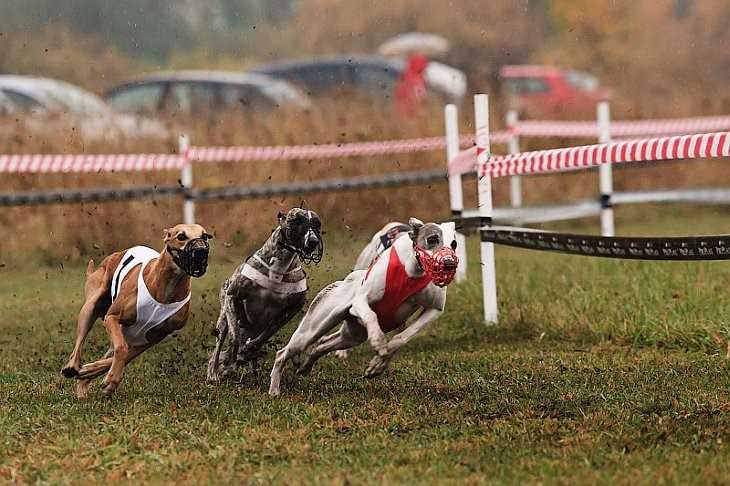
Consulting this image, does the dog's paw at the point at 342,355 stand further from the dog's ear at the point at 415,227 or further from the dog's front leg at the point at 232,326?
Result: the dog's ear at the point at 415,227

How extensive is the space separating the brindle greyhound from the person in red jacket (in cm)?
1039

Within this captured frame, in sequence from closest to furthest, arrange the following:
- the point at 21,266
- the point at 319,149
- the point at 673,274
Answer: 1. the point at 673,274
2. the point at 21,266
3. the point at 319,149

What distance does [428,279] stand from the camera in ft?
19.8

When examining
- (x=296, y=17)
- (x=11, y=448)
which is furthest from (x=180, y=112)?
(x=11, y=448)

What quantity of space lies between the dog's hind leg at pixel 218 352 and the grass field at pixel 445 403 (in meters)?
0.11

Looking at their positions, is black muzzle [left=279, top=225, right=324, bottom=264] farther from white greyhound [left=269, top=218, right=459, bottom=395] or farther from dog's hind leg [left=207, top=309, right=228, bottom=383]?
dog's hind leg [left=207, top=309, right=228, bottom=383]

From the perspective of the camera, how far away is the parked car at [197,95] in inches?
653

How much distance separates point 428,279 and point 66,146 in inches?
352

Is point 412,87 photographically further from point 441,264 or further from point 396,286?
point 441,264

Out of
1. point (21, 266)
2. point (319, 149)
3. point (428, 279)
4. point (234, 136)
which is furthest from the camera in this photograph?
point (234, 136)

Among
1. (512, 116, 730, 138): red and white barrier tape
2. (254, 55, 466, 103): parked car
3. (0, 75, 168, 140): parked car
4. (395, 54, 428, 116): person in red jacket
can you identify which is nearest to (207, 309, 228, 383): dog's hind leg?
(0, 75, 168, 140): parked car

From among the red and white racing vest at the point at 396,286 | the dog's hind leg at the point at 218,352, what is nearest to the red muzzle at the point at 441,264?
the red and white racing vest at the point at 396,286

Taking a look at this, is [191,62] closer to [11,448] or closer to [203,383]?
[203,383]

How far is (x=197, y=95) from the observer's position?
17.1m
